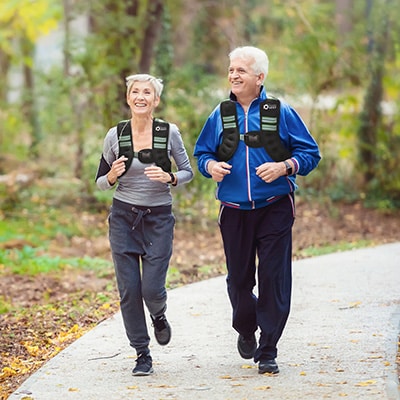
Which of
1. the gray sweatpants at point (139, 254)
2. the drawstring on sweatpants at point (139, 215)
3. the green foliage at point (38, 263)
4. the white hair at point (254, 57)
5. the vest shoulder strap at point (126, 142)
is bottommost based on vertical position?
the green foliage at point (38, 263)

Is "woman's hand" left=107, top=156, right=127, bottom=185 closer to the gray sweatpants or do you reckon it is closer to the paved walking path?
the gray sweatpants

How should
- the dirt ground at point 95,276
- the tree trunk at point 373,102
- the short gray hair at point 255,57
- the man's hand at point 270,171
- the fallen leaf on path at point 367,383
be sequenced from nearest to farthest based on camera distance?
1. the fallen leaf on path at point 367,383
2. the man's hand at point 270,171
3. the short gray hair at point 255,57
4. the dirt ground at point 95,276
5. the tree trunk at point 373,102

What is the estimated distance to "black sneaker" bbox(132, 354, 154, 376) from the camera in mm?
6180

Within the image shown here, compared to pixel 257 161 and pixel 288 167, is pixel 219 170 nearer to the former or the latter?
pixel 257 161

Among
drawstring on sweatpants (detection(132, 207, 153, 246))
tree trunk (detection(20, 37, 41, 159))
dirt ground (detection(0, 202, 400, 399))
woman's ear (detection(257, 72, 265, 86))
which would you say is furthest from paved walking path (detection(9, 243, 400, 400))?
tree trunk (detection(20, 37, 41, 159))

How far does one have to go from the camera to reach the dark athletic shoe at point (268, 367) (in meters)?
6.04

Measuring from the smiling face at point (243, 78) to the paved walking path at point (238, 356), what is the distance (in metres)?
1.76

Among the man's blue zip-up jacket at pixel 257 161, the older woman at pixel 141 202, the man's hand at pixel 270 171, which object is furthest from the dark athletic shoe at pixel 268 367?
the man's hand at pixel 270 171

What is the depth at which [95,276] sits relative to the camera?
35.6 ft

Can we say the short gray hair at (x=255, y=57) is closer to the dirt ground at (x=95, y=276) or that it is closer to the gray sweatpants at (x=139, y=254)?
the gray sweatpants at (x=139, y=254)

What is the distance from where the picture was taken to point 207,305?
8492 millimetres

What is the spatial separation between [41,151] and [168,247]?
13.7 metres

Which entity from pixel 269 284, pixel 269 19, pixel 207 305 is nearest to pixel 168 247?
pixel 269 284

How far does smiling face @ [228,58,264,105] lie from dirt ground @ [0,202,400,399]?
2412mm
